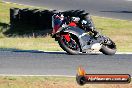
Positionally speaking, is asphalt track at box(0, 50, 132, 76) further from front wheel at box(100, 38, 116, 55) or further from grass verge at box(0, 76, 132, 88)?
grass verge at box(0, 76, 132, 88)

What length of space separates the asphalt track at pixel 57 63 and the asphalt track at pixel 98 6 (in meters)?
18.5

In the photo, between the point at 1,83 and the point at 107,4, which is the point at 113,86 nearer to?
the point at 1,83

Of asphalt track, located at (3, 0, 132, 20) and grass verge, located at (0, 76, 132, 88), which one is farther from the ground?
grass verge, located at (0, 76, 132, 88)

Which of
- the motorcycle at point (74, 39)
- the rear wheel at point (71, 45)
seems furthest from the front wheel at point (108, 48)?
the rear wheel at point (71, 45)

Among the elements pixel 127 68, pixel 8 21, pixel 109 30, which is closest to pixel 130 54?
pixel 127 68

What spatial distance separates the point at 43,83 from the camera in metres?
10.4

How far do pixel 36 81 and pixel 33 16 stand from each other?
1701 cm

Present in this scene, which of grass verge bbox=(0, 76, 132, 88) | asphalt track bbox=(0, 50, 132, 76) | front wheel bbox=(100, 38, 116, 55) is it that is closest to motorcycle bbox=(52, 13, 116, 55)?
front wheel bbox=(100, 38, 116, 55)

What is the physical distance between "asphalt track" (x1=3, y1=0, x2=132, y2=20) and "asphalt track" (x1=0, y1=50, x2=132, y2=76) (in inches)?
729

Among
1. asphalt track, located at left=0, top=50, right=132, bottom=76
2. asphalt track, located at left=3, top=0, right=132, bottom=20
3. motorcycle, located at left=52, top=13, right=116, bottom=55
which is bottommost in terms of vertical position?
asphalt track, located at left=3, top=0, right=132, bottom=20

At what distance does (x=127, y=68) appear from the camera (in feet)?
41.0

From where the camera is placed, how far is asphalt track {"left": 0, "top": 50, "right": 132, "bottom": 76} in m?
11.9

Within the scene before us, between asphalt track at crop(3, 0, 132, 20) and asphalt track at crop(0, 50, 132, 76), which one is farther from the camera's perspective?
asphalt track at crop(3, 0, 132, 20)

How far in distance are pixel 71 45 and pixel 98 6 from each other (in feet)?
75.6
